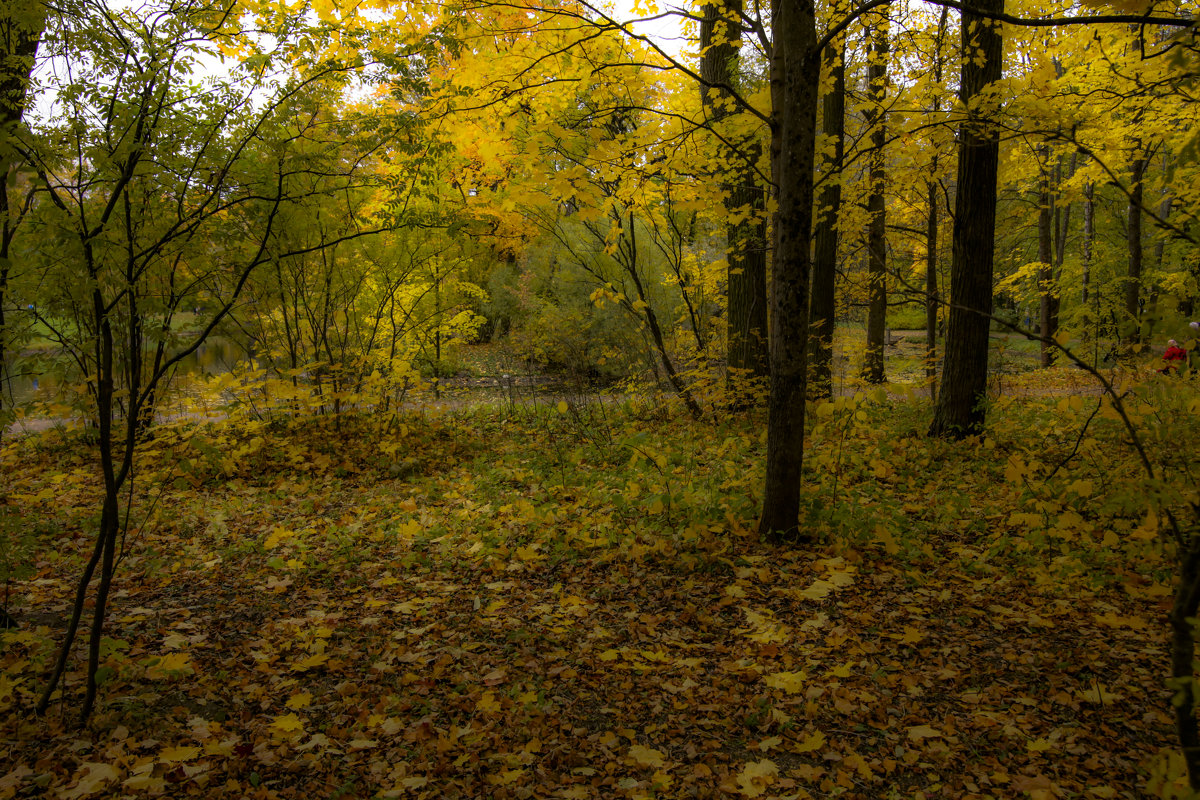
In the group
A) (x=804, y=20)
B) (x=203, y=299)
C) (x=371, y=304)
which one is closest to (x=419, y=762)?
(x=203, y=299)

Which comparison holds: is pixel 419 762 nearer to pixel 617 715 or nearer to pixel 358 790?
pixel 358 790

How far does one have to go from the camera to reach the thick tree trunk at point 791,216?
147 inches

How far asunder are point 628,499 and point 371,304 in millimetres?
5519

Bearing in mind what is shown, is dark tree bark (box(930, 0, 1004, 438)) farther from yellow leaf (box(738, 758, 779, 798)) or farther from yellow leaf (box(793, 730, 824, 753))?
yellow leaf (box(738, 758, 779, 798))

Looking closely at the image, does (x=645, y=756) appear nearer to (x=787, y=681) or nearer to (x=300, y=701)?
(x=787, y=681)

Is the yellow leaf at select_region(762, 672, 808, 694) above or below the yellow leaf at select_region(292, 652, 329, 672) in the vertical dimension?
above

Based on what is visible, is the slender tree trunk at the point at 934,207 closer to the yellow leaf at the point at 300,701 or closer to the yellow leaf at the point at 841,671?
the yellow leaf at the point at 841,671

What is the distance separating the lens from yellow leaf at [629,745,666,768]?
2.37 metres

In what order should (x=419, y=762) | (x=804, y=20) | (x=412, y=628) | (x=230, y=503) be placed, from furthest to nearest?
1. (x=230, y=503)
2. (x=804, y=20)
3. (x=412, y=628)
4. (x=419, y=762)

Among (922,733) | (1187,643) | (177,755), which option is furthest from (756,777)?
(177,755)

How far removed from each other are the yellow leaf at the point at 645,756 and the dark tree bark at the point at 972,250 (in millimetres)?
5164

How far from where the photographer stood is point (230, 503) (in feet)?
20.2

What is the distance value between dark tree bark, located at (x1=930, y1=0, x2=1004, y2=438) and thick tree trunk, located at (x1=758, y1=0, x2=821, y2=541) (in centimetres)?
302

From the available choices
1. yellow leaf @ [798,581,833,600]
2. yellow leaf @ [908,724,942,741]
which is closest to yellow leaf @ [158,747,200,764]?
yellow leaf @ [908,724,942,741]
